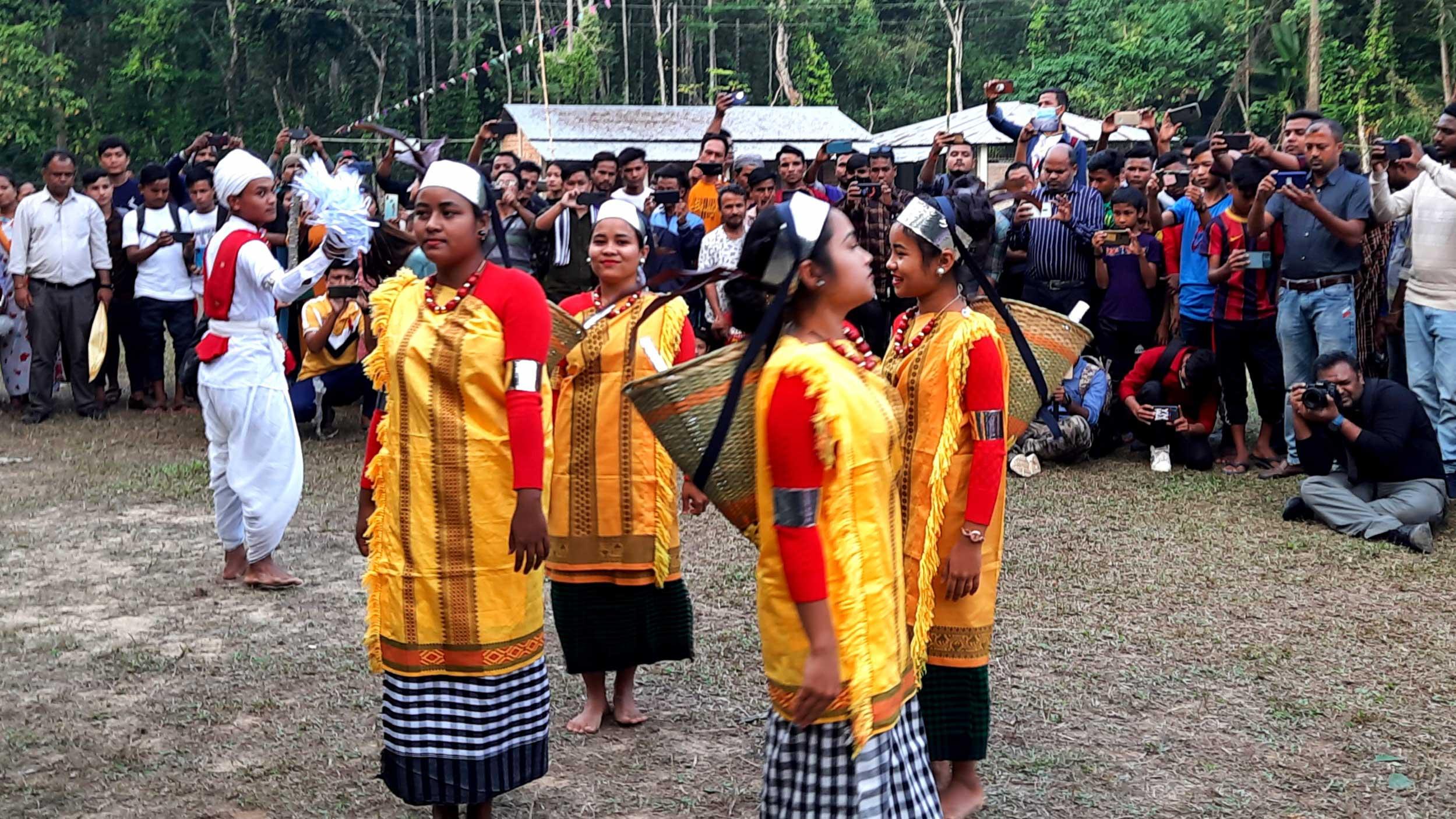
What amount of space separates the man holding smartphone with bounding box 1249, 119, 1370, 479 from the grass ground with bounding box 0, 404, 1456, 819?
1156 mm

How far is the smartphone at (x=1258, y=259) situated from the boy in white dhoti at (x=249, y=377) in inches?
240

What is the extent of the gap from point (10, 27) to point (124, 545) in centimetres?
2584

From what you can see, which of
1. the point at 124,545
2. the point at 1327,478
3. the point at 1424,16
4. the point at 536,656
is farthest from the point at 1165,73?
the point at 536,656

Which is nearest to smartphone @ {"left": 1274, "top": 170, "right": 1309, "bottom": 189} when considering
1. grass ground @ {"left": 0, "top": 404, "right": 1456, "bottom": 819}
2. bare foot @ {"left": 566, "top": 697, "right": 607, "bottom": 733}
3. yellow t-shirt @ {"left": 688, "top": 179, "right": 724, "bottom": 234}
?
grass ground @ {"left": 0, "top": 404, "right": 1456, "bottom": 819}

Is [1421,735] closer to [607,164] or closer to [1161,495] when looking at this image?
[1161,495]

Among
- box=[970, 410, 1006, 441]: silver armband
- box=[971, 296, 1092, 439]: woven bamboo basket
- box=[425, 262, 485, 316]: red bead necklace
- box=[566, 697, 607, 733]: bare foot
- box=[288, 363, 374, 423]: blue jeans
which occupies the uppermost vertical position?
box=[425, 262, 485, 316]: red bead necklace

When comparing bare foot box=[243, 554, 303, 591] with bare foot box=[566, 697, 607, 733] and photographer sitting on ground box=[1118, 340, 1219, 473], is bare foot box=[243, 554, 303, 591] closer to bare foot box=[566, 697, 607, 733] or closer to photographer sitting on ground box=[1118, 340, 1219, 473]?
bare foot box=[566, 697, 607, 733]

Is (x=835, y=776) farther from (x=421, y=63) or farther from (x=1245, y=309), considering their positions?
(x=421, y=63)

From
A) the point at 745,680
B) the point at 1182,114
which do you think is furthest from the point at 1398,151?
the point at 745,680

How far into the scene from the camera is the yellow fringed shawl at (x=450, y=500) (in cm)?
384

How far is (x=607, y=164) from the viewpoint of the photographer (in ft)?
36.5

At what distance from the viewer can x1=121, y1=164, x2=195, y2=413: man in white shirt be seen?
11688 mm

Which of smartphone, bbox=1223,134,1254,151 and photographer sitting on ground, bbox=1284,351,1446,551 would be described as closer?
photographer sitting on ground, bbox=1284,351,1446,551

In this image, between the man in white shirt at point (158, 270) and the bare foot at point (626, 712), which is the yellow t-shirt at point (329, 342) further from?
the bare foot at point (626, 712)
